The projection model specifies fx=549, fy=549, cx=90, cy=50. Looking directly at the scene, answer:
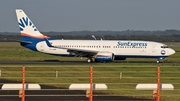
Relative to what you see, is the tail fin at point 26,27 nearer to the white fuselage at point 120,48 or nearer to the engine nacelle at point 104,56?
the white fuselage at point 120,48

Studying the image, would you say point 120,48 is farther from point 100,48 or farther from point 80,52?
point 80,52

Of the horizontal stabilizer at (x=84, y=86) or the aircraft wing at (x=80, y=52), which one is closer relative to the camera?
the horizontal stabilizer at (x=84, y=86)

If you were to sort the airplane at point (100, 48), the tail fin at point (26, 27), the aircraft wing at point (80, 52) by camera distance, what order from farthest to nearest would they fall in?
1. the tail fin at point (26, 27)
2. the airplane at point (100, 48)
3. the aircraft wing at point (80, 52)

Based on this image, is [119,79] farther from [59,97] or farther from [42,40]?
[42,40]

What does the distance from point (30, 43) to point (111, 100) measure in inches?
1500

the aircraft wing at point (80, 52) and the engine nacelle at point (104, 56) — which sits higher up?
the aircraft wing at point (80, 52)

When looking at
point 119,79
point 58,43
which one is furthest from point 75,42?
point 119,79

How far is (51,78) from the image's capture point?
35000 millimetres

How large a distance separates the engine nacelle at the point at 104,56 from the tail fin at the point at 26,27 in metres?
7.00

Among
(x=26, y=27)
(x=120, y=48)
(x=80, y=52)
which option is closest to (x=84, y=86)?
(x=80, y=52)

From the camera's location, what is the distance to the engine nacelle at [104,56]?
189ft

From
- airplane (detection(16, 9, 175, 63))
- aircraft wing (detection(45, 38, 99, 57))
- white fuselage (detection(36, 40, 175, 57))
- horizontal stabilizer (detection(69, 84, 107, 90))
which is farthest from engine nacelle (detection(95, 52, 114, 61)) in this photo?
horizontal stabilizer (detection(69, 84, 107, 90))

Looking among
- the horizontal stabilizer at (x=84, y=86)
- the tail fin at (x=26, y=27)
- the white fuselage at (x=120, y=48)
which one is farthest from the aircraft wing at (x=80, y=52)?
the horizontal stabilizer at (x=84, y=86)

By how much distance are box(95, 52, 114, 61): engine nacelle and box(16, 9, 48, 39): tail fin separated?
7.00 m
